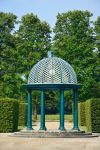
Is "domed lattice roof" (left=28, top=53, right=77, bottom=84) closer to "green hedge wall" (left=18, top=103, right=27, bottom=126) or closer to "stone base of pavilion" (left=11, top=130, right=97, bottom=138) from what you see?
"stone base of pavilion" (left=11, top=130, right=97, bottom=138)

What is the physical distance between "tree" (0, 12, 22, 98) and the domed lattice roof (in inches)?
1281

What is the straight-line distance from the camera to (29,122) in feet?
105

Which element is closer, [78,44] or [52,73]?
[52,73]

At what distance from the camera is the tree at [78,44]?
6400 cm

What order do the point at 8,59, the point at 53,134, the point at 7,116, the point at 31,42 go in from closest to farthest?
the point at 53,134 → the point at 7,116 → the point at 31,42 → the point at 8,59

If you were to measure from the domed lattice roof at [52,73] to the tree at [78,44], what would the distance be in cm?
3134

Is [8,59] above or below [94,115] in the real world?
above

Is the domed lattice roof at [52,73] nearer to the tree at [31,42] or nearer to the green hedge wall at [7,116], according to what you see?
the green hedge wall at [7,116]

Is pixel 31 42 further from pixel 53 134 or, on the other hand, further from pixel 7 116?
pixel 53 134

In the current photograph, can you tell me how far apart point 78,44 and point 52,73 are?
3523 cm

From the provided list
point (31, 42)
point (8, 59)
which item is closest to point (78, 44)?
point (31, 42)

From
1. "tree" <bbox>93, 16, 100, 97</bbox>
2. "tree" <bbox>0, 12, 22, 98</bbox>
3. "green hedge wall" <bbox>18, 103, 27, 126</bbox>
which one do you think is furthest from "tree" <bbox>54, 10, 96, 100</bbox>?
"green hedge wall" <bbox>18, 103, 27, 126</bbox>

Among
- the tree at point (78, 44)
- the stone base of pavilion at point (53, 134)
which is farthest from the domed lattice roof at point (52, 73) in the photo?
the tree at point (78, 44)

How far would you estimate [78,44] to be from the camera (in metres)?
Answer: 66.3
